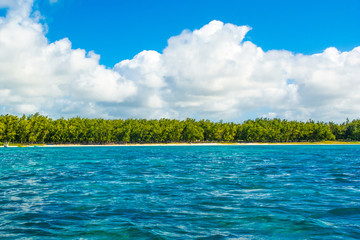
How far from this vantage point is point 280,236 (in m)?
12.3

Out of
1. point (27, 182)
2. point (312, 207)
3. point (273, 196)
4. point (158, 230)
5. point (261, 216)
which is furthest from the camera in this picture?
point (27, 182)

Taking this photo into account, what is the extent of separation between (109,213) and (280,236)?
847 centimetres

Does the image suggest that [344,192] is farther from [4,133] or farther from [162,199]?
[4,133]

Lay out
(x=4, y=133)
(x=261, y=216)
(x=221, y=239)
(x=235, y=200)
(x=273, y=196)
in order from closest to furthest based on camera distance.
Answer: (x=221, y=239) < (x=261, y=216) < (x=235, y=200) < (x=273, y=196) < (x=4, y=133)

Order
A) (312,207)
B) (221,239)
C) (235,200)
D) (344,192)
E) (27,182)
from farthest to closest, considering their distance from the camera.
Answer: (27,182) → (344,192) → (235,200) → (312,207) → (221,239)

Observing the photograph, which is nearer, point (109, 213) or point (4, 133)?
point (109, 213)

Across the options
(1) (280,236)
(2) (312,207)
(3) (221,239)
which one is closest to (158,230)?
(3) (221,239)

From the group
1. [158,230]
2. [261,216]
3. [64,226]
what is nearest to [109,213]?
[64,226]

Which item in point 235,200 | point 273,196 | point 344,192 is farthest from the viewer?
point 344,192

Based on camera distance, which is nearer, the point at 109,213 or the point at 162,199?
the point at 109,213

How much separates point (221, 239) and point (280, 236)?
2.57 m

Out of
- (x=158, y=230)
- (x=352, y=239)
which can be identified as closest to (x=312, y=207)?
(x=352, y=239)

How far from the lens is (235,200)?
18.9 m

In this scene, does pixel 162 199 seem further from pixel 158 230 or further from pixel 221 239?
pixel 221 239
